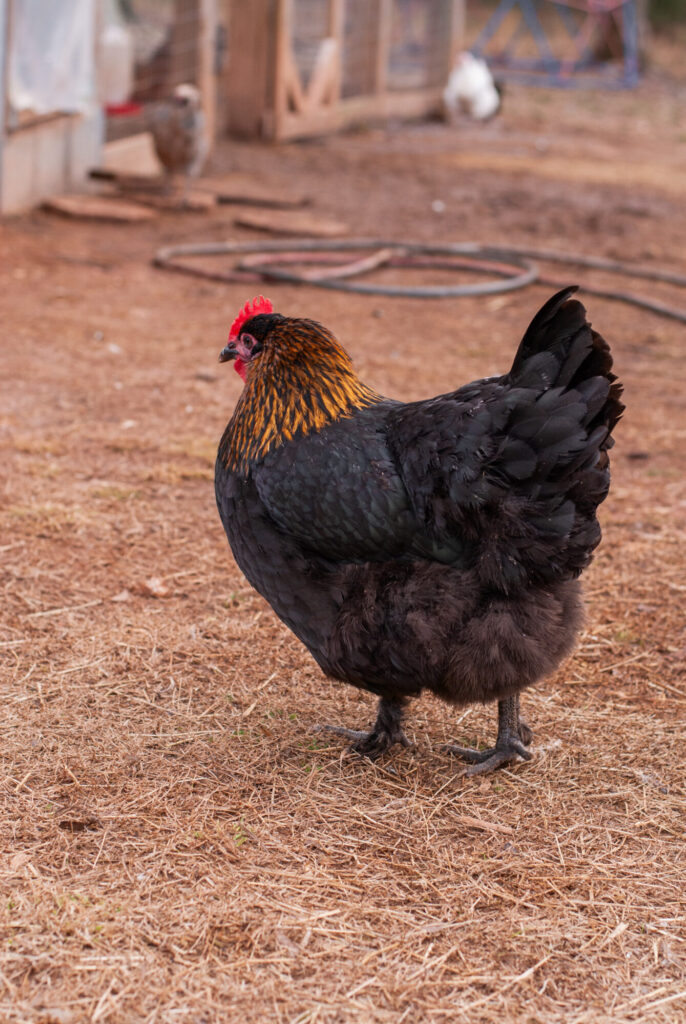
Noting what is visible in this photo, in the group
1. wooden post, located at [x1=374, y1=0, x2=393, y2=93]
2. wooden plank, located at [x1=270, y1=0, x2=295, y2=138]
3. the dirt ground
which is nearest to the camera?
the dirt ground

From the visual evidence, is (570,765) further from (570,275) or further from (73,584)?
(570,275)

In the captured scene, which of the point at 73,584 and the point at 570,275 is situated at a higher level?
the point at 570,275

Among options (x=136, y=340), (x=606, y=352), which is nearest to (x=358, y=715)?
(x=606, y=352)

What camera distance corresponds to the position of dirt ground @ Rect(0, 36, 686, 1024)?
2488mm

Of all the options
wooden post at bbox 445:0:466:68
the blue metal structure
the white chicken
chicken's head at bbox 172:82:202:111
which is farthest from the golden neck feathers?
the blue metal structure

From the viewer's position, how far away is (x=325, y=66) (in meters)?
15.0

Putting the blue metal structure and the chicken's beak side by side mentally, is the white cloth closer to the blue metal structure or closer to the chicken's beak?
the chicken's beak

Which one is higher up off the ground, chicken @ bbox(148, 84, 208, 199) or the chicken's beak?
chicken @ bbox(148, 84, 208, 199)

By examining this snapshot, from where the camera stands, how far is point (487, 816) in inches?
126

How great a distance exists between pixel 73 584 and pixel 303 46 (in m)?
12.7

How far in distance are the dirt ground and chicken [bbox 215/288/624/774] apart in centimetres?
38

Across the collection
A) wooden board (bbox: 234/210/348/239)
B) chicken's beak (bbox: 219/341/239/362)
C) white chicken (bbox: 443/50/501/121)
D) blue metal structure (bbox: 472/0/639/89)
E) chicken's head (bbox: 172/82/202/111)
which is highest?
blue metal structure (bbox: 472/0/639/89)

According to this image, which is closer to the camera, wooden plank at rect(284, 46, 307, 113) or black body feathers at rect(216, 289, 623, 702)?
black body feathers at rect(216, 289, 623, 702)

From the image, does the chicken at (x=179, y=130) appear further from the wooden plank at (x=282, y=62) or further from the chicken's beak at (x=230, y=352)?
the chicken's beak at (x=230, y=352)
